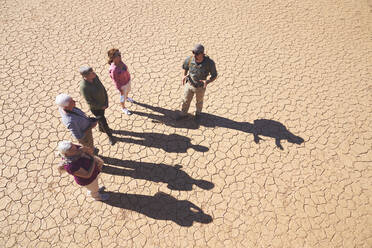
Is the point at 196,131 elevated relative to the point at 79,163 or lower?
elevated

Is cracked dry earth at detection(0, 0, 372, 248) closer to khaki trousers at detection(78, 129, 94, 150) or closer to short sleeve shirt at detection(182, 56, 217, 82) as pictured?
khaki trousers at detection(78, 129, 94, 150)

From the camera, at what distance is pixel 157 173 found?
4.95 meters

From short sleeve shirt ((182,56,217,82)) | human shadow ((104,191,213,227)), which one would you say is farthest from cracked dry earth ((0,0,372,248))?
short sleeve shirt ((182,56,217,82))

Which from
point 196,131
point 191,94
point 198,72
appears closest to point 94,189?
point 196,131

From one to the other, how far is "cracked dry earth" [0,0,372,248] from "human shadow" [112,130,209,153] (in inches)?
1.1

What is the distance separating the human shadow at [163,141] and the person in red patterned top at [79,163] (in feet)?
5.30

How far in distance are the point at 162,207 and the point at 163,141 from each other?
1.54m

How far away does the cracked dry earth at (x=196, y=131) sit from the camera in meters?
4.39

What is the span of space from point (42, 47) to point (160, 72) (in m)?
3.90

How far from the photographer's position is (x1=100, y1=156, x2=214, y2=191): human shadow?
191 inches

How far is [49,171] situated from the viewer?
485 centimetres

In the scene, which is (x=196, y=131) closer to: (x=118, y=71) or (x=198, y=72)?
(x=198, y=72)

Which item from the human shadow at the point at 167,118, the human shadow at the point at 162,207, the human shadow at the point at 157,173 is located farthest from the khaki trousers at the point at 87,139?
the human shadow at the point at 167,118

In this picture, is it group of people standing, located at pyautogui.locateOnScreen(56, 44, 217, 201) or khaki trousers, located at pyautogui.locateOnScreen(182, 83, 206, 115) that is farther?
khaki trousers, located at pyautogui.locateOnScreen(182, 83, 206, 115)
